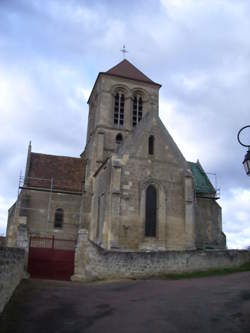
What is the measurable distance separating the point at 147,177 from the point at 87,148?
41.1 ft

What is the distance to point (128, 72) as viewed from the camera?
38188 millimetres

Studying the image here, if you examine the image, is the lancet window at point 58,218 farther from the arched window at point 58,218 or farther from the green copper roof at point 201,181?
the green copper roof at point 201,181

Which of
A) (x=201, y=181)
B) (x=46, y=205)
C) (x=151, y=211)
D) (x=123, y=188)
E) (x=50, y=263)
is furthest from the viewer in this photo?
(x=201, y=181)

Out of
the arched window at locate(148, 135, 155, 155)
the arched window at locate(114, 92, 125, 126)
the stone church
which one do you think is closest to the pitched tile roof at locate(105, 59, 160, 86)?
the stone church

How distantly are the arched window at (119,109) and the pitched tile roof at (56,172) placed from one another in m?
5.10

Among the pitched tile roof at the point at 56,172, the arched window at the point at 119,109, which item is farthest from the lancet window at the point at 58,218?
the arched window at the point at 119,109

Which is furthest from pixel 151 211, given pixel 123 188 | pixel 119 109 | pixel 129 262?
pixel 119 109

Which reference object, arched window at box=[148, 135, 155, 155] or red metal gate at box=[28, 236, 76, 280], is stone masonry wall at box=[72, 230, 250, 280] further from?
arched window at box=[148, 135, 155, 155]

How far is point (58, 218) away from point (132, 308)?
19044mm

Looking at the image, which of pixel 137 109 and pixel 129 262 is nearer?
pixel 129 262

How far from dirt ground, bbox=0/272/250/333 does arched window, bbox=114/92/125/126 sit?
2106 centimetres

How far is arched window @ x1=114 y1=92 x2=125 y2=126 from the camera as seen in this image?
35.1 meters

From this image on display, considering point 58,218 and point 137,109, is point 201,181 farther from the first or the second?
point 58,218

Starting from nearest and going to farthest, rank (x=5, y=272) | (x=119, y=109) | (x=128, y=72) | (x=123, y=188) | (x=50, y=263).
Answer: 1. (x=5, y=272)
2. (x=50, y=263)
3. (x=123, y=188)
4. (x=119, y=109)
5. (x=128, y=72)
